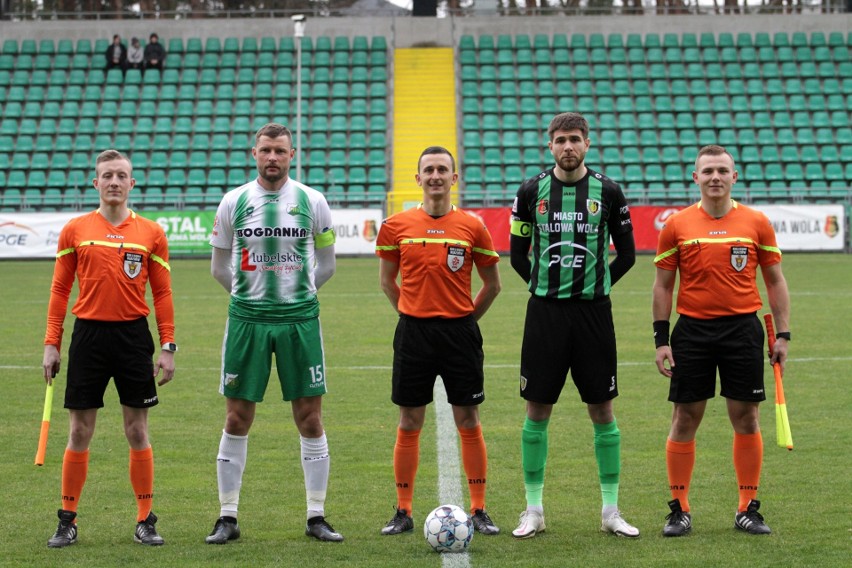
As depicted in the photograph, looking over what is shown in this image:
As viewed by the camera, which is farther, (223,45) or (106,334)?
(223,45)

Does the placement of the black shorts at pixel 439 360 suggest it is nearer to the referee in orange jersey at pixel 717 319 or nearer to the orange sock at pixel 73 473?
the referee in orange jersey at pixel 717 319

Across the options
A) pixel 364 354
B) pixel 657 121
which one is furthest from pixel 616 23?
pixel 364 354

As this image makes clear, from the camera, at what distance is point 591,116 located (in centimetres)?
Result: 3544

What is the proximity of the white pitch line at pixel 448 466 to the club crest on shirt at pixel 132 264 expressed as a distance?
208 cm

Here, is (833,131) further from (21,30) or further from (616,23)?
(21,30)

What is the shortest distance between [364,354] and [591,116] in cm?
2416

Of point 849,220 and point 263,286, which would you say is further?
point 849,220

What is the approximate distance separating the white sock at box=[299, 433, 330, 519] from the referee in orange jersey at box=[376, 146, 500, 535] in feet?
1.33

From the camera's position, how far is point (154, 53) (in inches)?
1443

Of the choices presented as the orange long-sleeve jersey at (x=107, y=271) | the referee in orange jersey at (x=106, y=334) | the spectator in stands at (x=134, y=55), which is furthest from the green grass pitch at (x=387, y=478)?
the spectator in stands at (x=134, y=55)

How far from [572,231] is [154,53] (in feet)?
108

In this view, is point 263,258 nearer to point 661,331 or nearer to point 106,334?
point 106,334

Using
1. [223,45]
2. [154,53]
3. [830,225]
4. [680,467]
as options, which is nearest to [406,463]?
[680,467]

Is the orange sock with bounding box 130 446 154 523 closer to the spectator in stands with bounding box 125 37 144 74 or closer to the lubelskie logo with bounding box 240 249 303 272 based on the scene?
the lubelskie logo with bounding box 240 249 303 272
